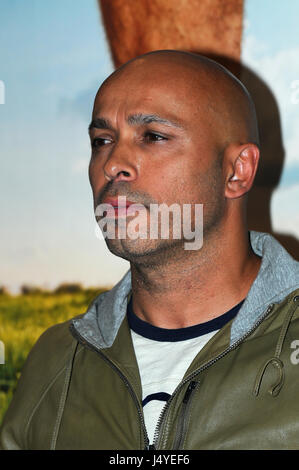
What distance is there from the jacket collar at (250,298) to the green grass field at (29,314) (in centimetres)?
43

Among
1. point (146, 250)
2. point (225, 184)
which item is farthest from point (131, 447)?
point (225, 184)

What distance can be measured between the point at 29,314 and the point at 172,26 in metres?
0.82

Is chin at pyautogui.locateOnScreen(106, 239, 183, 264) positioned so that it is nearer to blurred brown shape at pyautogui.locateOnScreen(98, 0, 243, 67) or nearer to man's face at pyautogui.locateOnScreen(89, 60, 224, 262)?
man's face at pyautogui.locateOnScreen(89, 60, 224, 262)

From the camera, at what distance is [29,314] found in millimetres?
1605

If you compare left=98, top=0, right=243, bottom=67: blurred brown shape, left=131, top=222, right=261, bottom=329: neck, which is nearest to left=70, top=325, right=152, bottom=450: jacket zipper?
left=131, top=222, right=261, bottom=329: neck

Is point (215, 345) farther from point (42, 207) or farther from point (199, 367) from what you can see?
point (42, 207)

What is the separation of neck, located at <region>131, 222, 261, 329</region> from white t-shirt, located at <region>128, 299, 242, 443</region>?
18 millimetres

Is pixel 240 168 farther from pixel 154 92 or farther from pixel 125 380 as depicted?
pixel 125 380

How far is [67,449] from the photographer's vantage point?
97 centimetres

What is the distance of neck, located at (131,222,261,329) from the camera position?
3.27ft

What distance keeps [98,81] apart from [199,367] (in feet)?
3.04

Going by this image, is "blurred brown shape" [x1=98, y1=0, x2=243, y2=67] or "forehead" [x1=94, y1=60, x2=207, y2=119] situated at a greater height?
"blurred brown shape" [x1=98, y1=0, x2=243, y2=67]

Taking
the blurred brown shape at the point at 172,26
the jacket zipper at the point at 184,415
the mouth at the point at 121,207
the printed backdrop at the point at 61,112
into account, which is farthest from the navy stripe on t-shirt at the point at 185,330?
the blurred brown shape at the point at 172,26

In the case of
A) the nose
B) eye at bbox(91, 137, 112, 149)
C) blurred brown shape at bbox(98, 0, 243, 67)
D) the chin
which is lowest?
the chin
